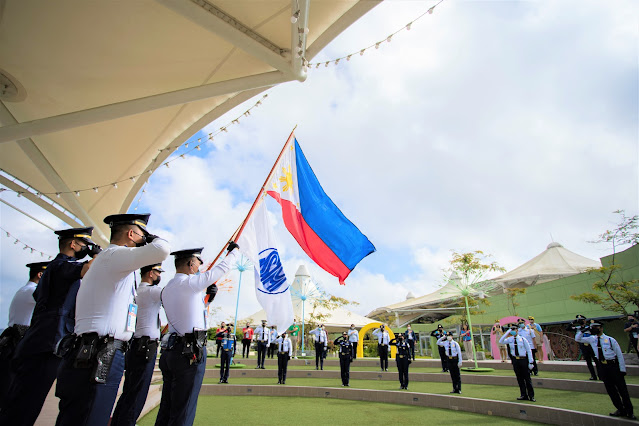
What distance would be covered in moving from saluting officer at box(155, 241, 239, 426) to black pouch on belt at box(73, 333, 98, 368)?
105 cm

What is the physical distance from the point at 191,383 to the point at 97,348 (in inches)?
44.4

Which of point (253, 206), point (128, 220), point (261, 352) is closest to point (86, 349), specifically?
point (128, 220)

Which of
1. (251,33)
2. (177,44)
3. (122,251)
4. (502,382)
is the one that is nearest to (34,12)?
(177,44)

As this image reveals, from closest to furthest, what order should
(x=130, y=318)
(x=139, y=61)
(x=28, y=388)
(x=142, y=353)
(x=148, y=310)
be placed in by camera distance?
(x=130, y=318), (x=28, y=388), (x=142, y=353), (x=148, y=310), (x=139, y=61)

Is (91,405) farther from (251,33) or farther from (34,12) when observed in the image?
(34,12)

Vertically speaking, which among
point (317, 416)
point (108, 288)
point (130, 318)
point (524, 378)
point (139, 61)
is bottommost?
point (317, 416)

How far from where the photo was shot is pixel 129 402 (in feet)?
12.2

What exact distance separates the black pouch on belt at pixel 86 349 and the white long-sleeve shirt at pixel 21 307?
9.88ft

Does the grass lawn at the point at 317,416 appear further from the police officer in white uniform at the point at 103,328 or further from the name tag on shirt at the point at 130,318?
the police officer in white uniform at the point at 103,328

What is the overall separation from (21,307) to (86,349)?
3242mm

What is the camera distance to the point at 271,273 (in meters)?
5.07

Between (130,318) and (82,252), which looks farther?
(82,252)

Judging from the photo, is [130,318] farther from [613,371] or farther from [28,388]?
[613,371]

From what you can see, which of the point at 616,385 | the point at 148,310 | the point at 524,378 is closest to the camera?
the point at 148,310
